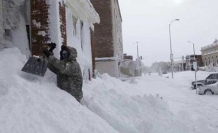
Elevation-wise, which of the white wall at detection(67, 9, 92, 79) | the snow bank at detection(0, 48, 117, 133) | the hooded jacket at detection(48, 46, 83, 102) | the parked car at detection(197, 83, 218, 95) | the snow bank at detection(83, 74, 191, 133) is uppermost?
the white wall at detection(67, 9, 92, 79)

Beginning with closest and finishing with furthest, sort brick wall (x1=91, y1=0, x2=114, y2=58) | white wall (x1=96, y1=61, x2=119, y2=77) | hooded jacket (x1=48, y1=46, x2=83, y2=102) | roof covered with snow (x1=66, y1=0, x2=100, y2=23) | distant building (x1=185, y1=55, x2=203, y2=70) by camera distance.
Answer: hooded jacket (x1=48, y1=46, x2=83, y2=102) → roof covered with snow (x1=66, y1=0, x2=100, y2=23) → white wall (x1=96, y1=61, x2=119, y2=77) → brick wall (x1=91, y1=0, x2=114, y2=58) → distant building (x1=185, y1=55, x2=203, y2=70)

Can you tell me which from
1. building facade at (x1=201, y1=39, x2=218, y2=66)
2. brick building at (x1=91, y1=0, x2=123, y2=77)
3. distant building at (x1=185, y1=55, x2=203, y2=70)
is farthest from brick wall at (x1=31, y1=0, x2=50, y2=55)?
building facade at (x1=201, y1=39, x2=218, y2=66)

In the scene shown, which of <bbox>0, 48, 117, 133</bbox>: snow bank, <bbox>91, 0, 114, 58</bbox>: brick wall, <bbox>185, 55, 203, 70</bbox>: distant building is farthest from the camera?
<bbox>185, 55, 203, 70</bbox>: distant building

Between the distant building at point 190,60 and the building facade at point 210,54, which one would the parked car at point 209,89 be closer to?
the distant building at point 190,60

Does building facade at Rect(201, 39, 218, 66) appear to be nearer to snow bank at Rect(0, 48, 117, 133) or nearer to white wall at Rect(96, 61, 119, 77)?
white wall at Rect(96, 61, 119, 77)

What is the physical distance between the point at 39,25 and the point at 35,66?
6.34ft

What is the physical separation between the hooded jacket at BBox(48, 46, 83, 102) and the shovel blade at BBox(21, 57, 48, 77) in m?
0.25

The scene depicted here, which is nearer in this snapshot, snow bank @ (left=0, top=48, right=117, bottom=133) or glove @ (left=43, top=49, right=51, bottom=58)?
snow bank @ (left=0, top=48, right=117, bottom=133)

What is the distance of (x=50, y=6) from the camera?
691cm

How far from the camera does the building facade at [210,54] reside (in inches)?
2928

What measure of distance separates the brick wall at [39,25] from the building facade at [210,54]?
237 ft

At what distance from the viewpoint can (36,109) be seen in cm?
419

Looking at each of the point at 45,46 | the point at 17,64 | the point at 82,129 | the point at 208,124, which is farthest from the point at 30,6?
the point at 208,124

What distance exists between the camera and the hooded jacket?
5594mm
